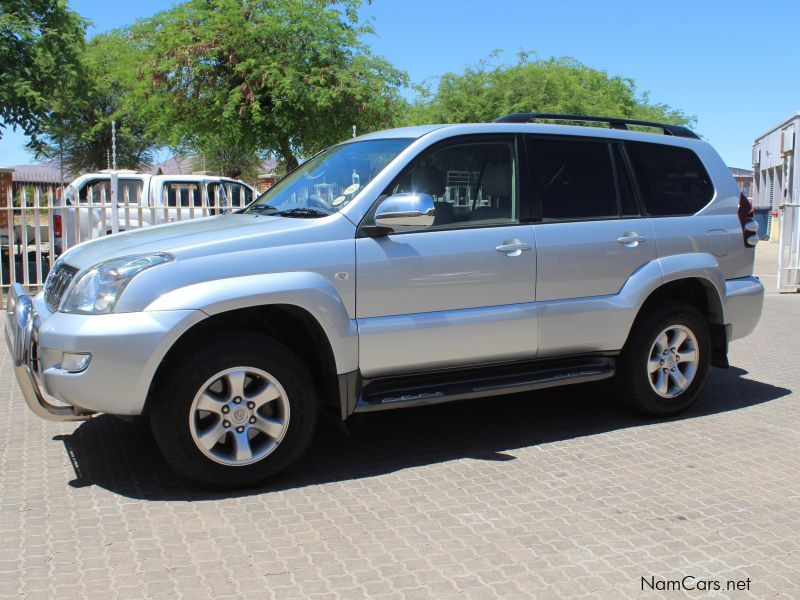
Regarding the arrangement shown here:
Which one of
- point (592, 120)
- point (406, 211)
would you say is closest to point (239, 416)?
point (406, 211)

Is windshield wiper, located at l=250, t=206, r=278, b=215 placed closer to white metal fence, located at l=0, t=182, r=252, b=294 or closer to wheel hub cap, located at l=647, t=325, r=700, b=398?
wheel hub cap, located at l=647, t=325, r=700, b=398

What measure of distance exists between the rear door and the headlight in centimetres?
230

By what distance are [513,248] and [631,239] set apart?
961mm

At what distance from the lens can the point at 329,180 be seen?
4980 millimetres

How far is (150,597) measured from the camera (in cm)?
312

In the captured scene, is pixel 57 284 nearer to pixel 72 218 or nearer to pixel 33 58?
pixel 72 218

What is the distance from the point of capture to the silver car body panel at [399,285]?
3.91m

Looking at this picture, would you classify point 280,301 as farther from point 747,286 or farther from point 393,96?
point 393,96

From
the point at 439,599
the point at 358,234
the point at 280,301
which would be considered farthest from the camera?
the point at 358,234

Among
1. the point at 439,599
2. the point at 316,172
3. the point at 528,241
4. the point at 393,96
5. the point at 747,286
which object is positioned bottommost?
the point at 439,599

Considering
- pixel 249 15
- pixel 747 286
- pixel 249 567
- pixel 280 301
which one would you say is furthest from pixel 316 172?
pixel 249 15

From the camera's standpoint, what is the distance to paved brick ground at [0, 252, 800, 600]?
3283mm

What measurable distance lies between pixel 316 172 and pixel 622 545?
9.72ft

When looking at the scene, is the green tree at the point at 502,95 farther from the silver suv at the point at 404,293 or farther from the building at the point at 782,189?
the silver suv at the point at 404,293
